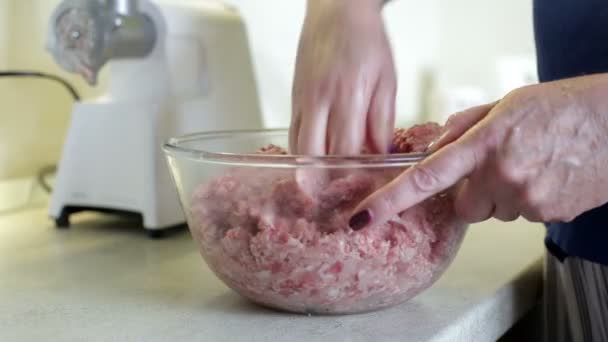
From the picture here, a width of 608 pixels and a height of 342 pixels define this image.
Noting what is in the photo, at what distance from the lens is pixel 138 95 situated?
0.81 m

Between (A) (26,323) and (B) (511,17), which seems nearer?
(A) (26,323)

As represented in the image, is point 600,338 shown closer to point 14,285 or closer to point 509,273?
point 509,273

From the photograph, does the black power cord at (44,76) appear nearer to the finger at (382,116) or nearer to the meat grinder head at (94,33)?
the meat grinder head at (94,33)

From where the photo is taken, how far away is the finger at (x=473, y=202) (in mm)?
452

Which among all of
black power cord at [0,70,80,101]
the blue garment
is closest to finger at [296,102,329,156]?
the blue garment

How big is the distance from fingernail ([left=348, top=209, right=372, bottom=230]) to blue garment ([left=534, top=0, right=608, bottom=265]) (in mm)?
263

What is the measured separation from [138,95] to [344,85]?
36 centimetres

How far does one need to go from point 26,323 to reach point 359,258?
26cm

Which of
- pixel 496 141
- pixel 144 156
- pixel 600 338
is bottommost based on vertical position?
pixel 600 338

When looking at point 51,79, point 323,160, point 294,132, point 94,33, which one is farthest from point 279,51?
point 323,160

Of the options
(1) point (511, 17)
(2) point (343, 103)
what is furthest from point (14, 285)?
(1) point (511, 17)

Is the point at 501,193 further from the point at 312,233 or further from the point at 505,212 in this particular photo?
the point at 312,233

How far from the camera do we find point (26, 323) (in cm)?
50

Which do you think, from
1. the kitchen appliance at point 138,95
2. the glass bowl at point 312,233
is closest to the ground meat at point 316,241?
the glass bowl at point 312,233
